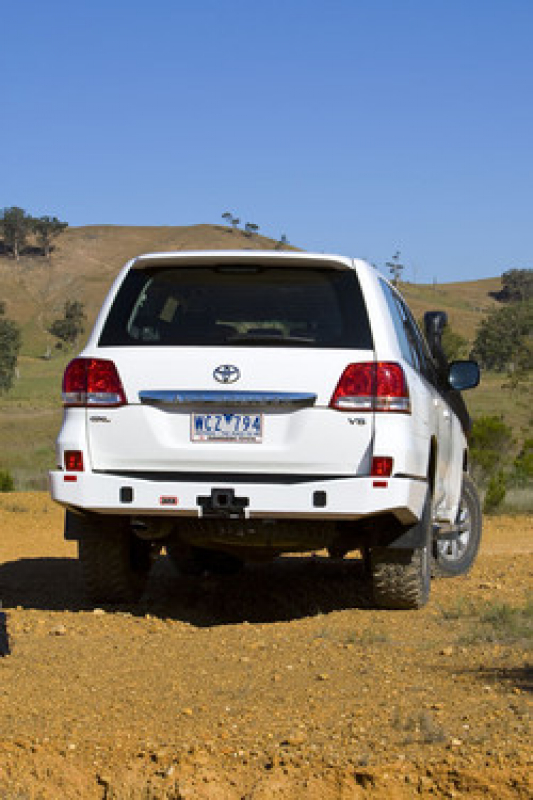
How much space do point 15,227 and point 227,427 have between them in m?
146

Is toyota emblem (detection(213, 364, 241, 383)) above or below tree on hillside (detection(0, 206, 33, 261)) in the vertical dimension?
below

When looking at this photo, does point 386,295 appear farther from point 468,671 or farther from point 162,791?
point 162,791

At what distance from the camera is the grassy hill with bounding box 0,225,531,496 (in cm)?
7638

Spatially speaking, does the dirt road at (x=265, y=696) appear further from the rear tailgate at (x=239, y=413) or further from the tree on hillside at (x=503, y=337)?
the tree on hillside at (x=503, y=337)

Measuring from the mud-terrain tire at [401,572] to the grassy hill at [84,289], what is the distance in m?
50.5

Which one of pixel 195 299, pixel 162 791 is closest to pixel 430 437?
pixel 195 299

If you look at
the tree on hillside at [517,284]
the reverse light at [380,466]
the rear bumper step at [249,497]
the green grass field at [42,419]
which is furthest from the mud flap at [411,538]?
the tree on hillside at [517,284]

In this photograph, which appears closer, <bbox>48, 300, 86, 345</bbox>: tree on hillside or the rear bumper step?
the rear bumper step

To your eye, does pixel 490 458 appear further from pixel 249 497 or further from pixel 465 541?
pixel 249 497

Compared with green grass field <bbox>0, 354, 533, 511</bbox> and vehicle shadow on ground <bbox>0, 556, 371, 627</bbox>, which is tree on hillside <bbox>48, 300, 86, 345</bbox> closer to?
green grass field <bbox>0, 354, 533, 511</bbox>

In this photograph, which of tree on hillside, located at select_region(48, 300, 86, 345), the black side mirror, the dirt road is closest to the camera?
the dirt road

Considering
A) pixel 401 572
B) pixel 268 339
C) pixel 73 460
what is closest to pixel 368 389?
pixel 268 339

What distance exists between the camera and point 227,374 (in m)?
6.29

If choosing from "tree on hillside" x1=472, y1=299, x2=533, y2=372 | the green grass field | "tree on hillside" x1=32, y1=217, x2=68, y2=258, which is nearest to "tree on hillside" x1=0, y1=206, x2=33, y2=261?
"tree on hillside" x1=32, y1=217, x2=68, y2=258
